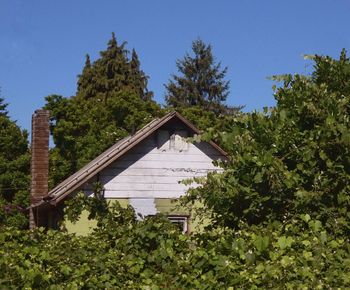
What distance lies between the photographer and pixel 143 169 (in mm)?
18109

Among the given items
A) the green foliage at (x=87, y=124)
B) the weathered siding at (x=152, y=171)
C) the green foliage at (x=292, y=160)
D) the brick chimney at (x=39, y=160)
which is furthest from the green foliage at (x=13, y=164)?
the green foliage at (x=292, y=160)

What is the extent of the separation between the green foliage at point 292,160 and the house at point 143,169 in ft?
36.4

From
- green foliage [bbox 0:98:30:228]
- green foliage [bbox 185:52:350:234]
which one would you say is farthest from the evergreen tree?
green foliage [bbox 185:52:350:234]

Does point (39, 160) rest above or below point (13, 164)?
below

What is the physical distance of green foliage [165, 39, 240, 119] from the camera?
54594 millimetres

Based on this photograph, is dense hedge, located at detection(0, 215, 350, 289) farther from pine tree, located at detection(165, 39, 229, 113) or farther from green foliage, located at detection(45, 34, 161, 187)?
pine tree, located at detection(165, 39, 229, 113)

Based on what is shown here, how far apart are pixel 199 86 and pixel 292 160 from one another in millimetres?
49787

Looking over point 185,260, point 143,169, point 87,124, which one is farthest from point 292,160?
point 87,124

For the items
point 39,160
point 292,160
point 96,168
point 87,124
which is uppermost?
point 87,124

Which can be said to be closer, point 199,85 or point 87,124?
point 87,124

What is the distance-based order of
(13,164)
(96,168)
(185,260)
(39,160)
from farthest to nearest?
1. (13,164)
2. (39,160)
3. (96,168)
4. (185,260)

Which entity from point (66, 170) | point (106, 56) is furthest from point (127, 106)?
point (106, 56)

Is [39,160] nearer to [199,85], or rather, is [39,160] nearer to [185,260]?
[185,260]

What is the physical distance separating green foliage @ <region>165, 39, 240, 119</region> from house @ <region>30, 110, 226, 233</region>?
3523 centimetres
